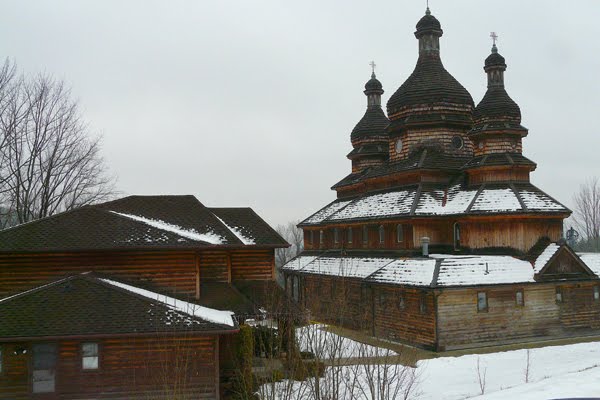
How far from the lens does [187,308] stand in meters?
15.7

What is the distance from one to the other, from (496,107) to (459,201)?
5.56 meters

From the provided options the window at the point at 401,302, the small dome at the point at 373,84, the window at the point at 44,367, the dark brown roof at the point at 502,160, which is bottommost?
the window at the point at 44,367

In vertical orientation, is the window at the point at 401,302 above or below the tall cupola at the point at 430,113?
below

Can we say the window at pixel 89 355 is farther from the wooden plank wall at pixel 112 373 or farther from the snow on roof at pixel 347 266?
the snow on roof at pixel 347 266

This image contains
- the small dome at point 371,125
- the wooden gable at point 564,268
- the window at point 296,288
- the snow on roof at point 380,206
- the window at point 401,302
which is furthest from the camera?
the small dome at point 371,125

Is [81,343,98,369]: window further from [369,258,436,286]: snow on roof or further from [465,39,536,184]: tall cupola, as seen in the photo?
[465,39,536,184]: tall cupola

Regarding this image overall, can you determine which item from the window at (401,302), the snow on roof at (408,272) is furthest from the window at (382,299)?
the window at (401,302)

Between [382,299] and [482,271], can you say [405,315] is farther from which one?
[482,271]

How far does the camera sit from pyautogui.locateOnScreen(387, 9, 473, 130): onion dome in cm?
3075

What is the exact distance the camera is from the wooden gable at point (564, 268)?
23.7 m

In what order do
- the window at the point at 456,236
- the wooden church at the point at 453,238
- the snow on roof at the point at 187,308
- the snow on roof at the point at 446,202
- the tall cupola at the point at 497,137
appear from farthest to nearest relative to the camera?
the window at the point at 456,236 → the tall cupola at the point at 497,137 → the snow on roof at the point at 446,202 → the wooden church at the point at 453,238 → the snow on roof at the point at 187,308

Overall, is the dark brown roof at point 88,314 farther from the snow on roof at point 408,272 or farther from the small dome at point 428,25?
the small dome at point 428,25

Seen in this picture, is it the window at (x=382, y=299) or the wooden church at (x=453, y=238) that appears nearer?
the wooden church at (x=453, y=238)

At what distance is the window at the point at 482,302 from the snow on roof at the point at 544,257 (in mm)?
3016
